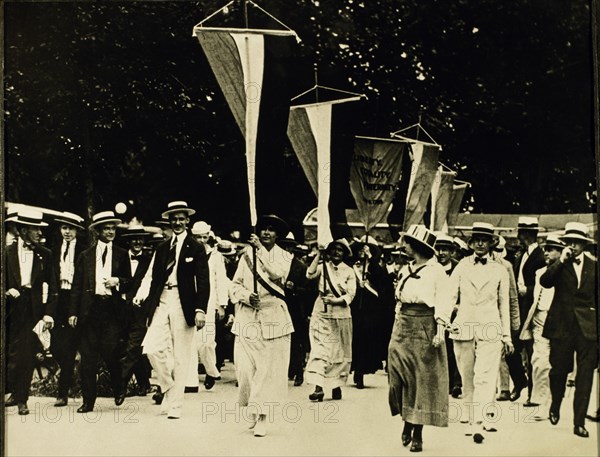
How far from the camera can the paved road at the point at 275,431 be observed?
867 centimetres

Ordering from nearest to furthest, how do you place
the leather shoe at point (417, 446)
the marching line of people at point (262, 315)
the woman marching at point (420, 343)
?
the woman marching at point (420, 343), the leather shoe at point (417, 446), the marching line of people at point (262, 315)

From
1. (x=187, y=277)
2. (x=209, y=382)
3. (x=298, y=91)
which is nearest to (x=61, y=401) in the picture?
(x=209, y=382)

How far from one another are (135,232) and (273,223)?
1.27 metres

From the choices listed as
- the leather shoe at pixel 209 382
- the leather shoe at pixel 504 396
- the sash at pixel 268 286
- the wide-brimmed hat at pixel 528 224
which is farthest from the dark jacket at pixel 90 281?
the wide-brimmed hat at pixel 528 224

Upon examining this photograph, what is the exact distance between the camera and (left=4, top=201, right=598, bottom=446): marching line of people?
29.0 ft

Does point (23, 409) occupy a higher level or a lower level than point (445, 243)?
lower

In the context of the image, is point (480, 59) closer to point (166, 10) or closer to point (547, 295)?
point (547, 295)

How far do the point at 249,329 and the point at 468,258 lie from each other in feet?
6.84

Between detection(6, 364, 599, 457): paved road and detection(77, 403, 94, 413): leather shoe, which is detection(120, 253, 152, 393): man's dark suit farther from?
detection(77, 403, 94, 413): leather shoe

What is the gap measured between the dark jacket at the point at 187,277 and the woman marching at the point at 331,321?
99cm

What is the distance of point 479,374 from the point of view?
8.95 m

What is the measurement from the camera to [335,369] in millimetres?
9109

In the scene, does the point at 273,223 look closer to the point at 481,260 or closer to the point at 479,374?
the point at 481,260

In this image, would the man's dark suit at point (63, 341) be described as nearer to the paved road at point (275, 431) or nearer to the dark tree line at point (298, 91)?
Result: the paved road at point (275, 431)
